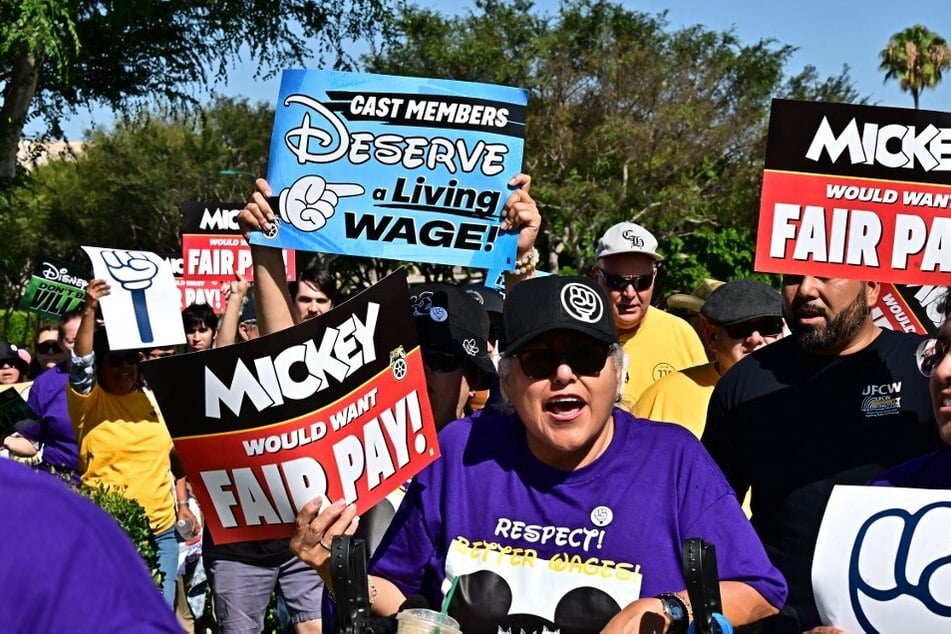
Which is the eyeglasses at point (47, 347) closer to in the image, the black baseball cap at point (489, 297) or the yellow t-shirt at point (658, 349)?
the black baseball cap at point (489, 297)

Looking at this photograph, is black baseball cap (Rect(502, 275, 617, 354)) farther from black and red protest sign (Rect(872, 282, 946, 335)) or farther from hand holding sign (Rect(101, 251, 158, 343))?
hand holding sign (Rect(101, 251, 158, 343))

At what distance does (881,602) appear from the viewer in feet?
9.99

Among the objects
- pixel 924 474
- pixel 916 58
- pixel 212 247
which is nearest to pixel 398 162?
pixel 924 474

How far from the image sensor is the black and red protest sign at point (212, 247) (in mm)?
12148

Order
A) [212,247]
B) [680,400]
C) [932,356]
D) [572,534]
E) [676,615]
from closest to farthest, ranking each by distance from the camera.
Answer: [676,615]
[572,534]
[932,356]
[680,400]
[212,247]

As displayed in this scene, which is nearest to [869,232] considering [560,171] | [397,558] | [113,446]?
[397,558]

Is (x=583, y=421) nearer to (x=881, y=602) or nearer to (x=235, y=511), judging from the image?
(x=881, y=602)

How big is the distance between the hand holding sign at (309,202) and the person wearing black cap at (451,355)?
492 mm

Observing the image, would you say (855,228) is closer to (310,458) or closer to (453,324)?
(453,324)

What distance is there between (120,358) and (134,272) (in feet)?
2.82

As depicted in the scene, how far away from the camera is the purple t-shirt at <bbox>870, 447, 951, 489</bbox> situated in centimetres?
321

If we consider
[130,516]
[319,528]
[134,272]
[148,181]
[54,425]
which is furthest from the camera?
[148,181]

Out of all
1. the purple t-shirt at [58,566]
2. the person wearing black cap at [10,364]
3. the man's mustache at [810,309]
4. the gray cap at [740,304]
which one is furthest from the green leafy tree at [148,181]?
the purple t-shirt at [58,566]

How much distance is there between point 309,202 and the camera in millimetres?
4734
